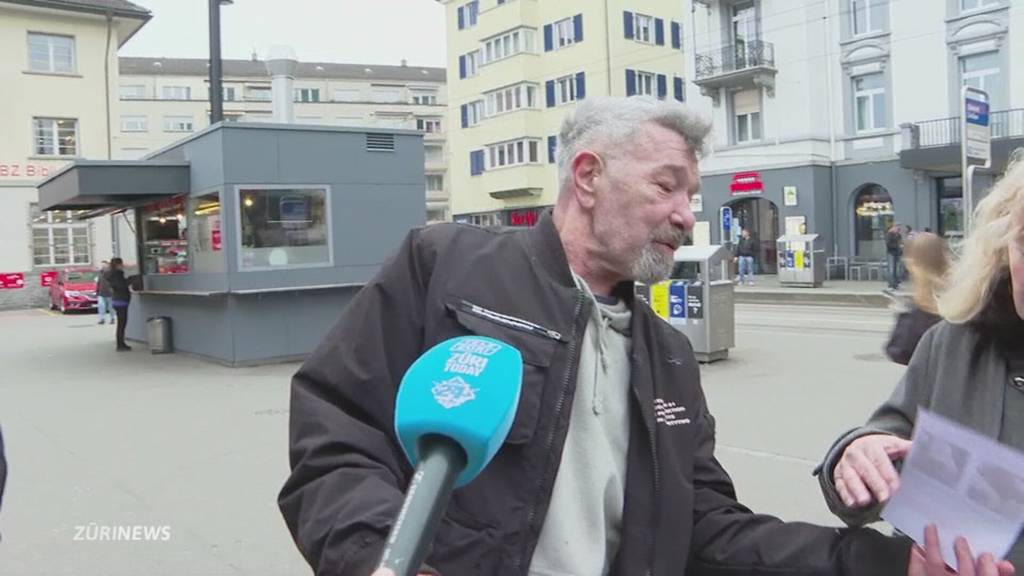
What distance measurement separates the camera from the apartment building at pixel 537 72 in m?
39.3

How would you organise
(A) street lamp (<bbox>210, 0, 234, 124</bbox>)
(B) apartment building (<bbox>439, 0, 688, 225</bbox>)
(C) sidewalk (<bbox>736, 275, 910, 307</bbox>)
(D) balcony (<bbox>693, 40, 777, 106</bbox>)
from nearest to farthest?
(A) street lamp (<bbox>210, 0, 234, 124</bbox>) < (C) sidewalk (<bbox>736, 275, 910, 307</bbox>) < (D) balcony (<bbox>693, 40, 777, 106</bbox>) < (B) apartment building (<bbox>439, 0, 688, 225</bbox>)

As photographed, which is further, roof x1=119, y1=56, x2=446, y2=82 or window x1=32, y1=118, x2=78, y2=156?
roof x1=119, y1=56, x2=446, y2=82

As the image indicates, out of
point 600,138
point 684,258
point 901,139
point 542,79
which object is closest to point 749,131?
point 901,139

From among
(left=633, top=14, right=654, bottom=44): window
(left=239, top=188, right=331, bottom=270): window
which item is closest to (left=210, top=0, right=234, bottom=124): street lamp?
(left=239, top=188, right=331, bottom=270): window

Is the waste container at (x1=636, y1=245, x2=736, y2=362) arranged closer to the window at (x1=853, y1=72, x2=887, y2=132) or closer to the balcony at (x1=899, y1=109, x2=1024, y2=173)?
the balcony at (x1=899, y1=109, x2=1024, y2=173)

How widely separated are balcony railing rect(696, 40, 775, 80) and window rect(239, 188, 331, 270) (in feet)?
67.7

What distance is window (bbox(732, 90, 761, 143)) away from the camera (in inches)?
1188

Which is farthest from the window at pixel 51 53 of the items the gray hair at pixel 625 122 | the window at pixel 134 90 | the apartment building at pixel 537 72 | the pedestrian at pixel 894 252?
the window at pixel 134 90

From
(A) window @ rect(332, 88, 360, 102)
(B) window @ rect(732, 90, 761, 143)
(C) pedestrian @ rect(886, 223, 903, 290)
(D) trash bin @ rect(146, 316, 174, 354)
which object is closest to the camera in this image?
(D) trash bin @ rect(146, 316, 174, 354)

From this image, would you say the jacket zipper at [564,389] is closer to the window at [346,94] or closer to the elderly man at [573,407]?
the elderly man at [573,407]

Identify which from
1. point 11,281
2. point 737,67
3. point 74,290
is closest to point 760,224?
point 737,67

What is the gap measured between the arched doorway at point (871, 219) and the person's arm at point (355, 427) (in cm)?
2766

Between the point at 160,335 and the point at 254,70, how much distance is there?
67052 millimetres

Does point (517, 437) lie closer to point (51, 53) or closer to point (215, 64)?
point (215, 64)
